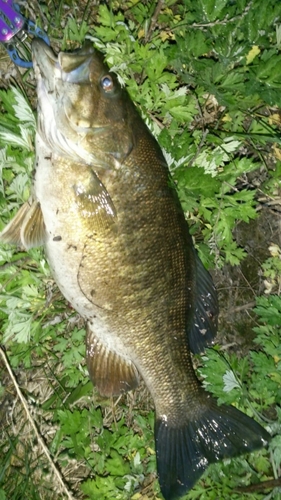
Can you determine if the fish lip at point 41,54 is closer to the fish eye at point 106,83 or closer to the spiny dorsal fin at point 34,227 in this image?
the fish eye at point 106,83

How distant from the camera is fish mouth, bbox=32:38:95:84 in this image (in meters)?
2.15

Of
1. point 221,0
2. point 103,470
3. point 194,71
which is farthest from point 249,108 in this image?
point 103,470

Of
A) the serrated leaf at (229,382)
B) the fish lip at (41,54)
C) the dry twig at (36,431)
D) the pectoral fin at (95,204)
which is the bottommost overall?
the serrated leaf at (229,382)

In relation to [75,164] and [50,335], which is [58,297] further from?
[75,164]

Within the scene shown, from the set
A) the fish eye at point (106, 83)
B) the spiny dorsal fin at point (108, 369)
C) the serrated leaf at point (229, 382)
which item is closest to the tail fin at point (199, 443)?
the serrated leaf at point (229, 382)

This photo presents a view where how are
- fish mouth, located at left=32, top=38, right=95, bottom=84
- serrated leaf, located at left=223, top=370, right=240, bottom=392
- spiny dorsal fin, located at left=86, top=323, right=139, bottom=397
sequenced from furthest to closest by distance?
serrated leaf, located at left=223, top=370, right=240, bottom=392 → spiny dorsal fin, located at left=86, top=323, right=139, bottom=397 → fish mouth, located at left=32, top=38, right=95, bottom=84

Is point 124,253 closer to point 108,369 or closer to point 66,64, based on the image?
point 108,369

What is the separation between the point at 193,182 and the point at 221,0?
1121 mm

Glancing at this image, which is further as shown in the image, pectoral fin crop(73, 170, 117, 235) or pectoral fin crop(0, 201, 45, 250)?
pectoral fin crop(0, 201, 45, 250)

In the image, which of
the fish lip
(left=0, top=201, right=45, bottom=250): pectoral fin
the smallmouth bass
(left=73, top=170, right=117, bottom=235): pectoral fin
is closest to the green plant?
(left=0, top=201, right=45, bottom=250): pectoral fin

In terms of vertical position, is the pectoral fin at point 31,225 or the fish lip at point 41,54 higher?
the fish lip at point 41,54

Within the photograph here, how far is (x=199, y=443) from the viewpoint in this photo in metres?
2.84

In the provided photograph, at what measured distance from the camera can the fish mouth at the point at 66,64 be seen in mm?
2148

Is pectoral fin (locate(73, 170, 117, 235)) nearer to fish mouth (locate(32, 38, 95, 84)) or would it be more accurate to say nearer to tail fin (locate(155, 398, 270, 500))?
fish mouth (locate(32, 38, 95, 84))
